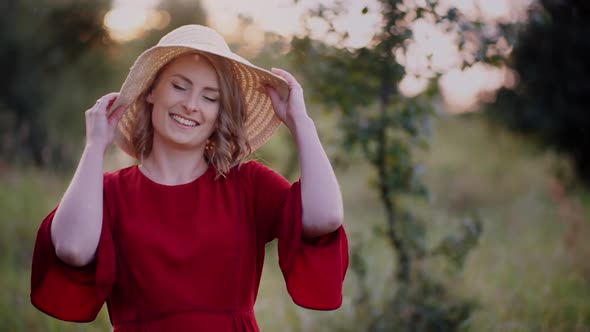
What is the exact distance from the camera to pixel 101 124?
2045 millimetres

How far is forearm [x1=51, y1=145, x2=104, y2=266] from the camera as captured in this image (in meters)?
1.89

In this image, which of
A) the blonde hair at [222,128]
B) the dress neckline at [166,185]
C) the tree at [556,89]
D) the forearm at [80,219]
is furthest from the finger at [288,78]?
the tree at [556,89]

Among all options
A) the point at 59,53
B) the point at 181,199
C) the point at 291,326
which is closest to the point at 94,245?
the point at 181,199

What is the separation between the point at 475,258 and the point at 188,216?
402 centimetres

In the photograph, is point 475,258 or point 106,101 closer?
point 106,101

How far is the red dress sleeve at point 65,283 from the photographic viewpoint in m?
1.99

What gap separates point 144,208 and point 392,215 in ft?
7.70

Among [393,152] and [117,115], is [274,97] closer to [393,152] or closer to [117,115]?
[117,115]

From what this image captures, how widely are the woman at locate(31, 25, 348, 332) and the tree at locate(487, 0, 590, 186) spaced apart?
276 inches

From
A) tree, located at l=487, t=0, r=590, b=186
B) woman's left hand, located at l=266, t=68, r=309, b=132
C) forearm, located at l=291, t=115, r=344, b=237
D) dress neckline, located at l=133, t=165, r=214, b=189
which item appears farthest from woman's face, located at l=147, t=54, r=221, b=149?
tree, located at l=487, t=0, r=590, b=186

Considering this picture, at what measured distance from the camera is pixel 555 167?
31.0 feet

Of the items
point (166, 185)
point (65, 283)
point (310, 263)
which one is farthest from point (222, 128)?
point (65, 283)

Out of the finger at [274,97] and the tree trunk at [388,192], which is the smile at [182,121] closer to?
the finger at [274,97]

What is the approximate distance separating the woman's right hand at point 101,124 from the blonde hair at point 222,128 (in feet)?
0.59
